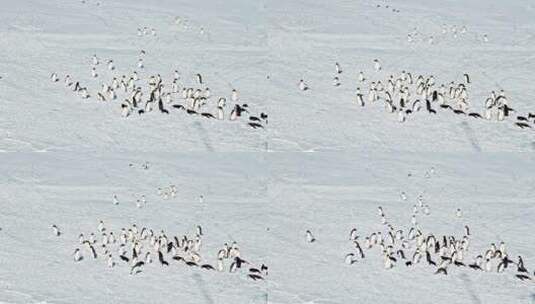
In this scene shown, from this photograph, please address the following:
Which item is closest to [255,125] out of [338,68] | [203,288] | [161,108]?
[161,108]

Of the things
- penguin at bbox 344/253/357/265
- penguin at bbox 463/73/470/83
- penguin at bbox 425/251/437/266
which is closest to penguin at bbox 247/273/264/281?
penguin at bbox 344/253/357/265

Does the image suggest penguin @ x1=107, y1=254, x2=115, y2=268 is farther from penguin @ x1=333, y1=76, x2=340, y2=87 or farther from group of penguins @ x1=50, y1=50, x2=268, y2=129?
penguin @ x1=333, y1=76, x2=340, y2=87

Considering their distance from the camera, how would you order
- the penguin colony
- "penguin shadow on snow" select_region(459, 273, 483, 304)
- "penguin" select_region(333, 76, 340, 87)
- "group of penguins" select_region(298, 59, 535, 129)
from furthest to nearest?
1. the penguin colony
2. "penguin" select_region(333, 76, 340, 87)
3. "group of penguins" select_region(298, 59, 535, 129)
4. "penguin shadow on snow" select_region(459, 273, 483, 304)

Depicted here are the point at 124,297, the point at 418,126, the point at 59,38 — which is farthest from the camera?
the point at 59,38

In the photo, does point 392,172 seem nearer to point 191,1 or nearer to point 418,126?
point 418,126

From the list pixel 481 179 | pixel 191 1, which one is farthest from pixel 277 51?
pixel 481 179

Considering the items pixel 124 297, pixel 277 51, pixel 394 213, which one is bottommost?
pixel 124 297
